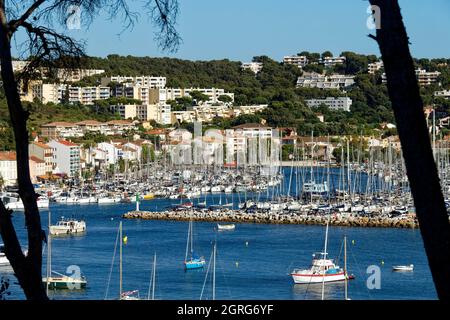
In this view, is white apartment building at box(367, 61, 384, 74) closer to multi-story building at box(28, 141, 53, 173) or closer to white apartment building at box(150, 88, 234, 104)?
white apartment building at box(150, 88, 234, 104)

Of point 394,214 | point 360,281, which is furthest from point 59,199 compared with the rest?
point 360,281

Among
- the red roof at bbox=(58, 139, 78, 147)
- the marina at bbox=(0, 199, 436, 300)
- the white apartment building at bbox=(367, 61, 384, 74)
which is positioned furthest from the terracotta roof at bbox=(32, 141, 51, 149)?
the white apartment building at bbox=(367, 61, 384, 74)

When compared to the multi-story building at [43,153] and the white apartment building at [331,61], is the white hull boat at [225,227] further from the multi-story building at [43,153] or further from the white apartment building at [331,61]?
the white apartment building at [331,61]

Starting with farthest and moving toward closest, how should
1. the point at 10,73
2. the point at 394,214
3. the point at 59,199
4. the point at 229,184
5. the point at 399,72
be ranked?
the point at 229,184
the point at 59,199
the point at 394,214
the point at 10,73
the point at 399,72

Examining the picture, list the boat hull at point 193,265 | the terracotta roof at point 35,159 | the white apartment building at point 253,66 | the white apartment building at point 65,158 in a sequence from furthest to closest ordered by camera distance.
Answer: the white apartment building at point 253,66
the white apartment building at point 65,158
the terracotta roof at point 35,159
the boat hull at point 193,265

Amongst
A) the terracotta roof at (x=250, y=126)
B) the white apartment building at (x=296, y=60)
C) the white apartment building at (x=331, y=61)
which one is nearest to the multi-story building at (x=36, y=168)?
the terracotta roof at (x=250, y=126)
